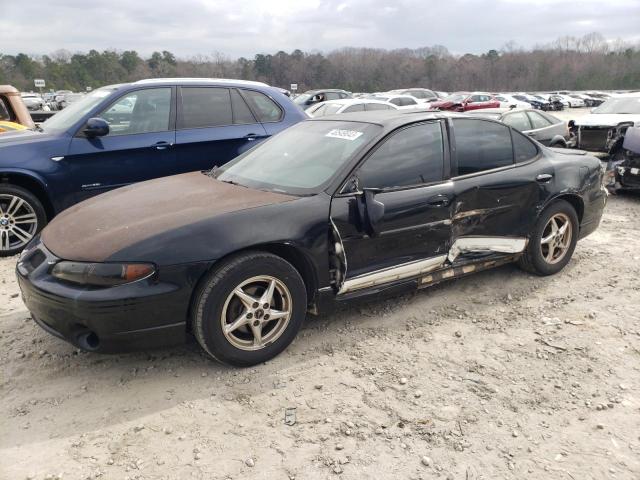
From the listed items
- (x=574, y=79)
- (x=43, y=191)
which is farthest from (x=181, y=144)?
(x=574, y=79)

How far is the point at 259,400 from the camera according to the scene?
290 centimetres

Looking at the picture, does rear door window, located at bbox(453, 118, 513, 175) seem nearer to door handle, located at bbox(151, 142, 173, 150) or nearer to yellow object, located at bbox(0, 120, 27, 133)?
door handle, located at bbox(151, 142, 173, 150)

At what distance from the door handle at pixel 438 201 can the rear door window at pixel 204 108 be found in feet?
10.7

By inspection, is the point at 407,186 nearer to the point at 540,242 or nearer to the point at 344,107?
the point at 540,242

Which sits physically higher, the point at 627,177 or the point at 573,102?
the point at 573,102

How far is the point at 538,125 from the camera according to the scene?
1095 cm

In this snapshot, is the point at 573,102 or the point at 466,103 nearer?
the point at 466,103

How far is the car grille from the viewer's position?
37.9 feet

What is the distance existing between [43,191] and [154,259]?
10.8ft

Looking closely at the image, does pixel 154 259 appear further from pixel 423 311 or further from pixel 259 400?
pixel 423 311

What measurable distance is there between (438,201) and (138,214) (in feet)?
6.72

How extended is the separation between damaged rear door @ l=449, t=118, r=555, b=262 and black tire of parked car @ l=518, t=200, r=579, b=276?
12cm

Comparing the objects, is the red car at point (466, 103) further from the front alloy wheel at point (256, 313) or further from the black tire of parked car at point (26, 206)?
the front alloy wheel at point (256, 313)

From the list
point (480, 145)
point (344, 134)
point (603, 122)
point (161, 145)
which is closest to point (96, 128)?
point (161, 145)
